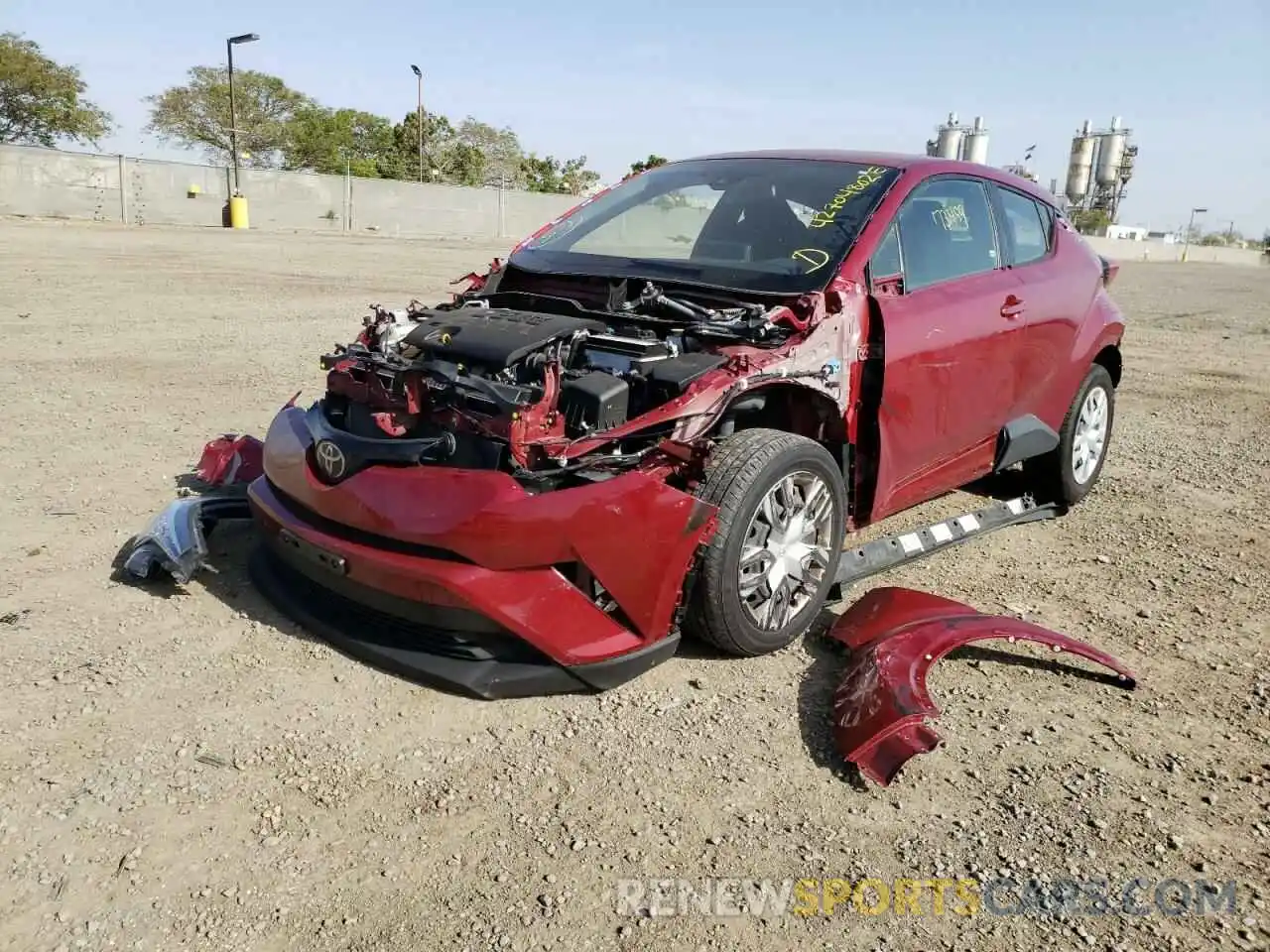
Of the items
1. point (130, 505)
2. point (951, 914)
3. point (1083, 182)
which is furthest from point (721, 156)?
point (1083, 182)

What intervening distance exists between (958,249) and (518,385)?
2.28 meters

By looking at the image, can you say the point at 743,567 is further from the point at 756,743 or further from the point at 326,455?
the point at 326,455

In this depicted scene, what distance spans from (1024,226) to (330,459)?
3637mm

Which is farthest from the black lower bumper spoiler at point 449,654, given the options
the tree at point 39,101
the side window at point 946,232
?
the tree at point 39,101

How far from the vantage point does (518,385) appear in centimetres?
330

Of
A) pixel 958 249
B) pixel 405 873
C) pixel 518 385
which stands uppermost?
pixel 958 249

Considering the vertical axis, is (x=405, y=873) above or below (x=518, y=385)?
below

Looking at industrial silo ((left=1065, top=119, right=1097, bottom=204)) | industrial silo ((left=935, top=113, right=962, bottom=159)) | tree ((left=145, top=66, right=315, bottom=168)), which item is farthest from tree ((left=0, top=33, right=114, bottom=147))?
industrial silo ((left=1065, top=119, right=1097, bottom=204))

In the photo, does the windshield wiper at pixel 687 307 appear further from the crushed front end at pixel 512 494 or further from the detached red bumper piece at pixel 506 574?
the detached red bumper piece at pixel 506 574

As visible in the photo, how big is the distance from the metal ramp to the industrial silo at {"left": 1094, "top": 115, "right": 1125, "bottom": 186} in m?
73.9

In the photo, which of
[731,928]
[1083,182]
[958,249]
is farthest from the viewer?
[1083,182]

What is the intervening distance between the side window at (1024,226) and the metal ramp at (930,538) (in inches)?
49.2

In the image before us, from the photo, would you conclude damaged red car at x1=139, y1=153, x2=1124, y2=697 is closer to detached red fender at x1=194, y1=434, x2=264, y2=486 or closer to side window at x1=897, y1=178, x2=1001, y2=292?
side window at x1=897, y1=178, x2=1001, y2=292

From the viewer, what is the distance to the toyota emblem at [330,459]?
3271 millimetres
